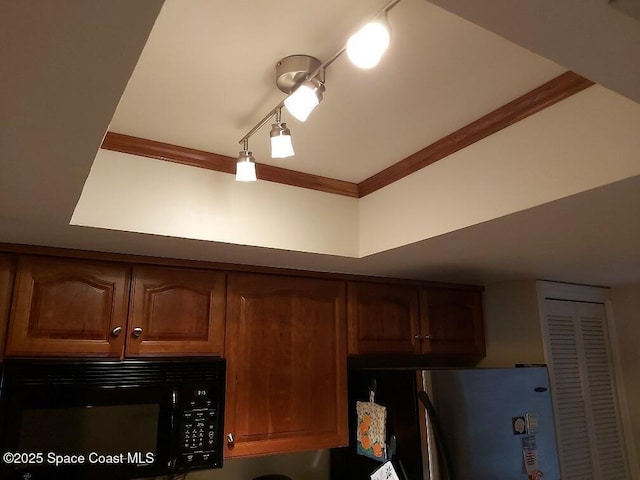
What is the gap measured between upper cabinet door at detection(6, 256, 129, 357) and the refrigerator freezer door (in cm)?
115

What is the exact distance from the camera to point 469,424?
175cm

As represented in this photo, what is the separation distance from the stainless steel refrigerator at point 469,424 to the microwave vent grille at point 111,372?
698 millimetres

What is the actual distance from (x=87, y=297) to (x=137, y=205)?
0.42 meters

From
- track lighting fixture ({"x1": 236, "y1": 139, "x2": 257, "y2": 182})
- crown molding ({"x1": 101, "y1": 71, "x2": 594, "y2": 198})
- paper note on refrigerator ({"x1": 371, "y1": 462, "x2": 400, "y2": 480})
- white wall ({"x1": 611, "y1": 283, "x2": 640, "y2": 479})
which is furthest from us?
white wall ({"x1": 611, "y1": 283, "x2": 640, "y2": 479})

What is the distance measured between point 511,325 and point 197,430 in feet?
5.12

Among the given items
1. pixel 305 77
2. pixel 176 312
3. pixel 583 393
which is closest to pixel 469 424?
pixel 583 393

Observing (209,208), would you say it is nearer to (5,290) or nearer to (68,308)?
(68,308)

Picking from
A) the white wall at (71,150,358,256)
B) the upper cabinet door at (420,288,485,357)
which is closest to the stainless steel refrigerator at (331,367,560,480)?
the upper cabinet door at (420,288,485,357)

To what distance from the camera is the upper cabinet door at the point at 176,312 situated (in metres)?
1.71

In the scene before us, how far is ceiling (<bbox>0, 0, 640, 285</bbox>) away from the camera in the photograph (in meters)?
0.64

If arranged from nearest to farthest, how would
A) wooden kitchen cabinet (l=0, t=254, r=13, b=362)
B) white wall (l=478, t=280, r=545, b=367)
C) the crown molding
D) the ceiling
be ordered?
1. the ceiling
2. the crown molding
3. wooden kitchen cabinet (l=0, t=254, r=13, b=362)
4. white wall (l=478, t=280, r=545, b=367)

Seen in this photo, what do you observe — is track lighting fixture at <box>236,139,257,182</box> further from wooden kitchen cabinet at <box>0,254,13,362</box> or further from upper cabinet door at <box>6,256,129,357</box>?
wooden kitchen cabinet at <box>0,254,13,362</box>

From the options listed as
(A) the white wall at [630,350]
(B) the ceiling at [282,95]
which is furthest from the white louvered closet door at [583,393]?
(B) the ceiling at [282,95]

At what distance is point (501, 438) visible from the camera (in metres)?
1.78
